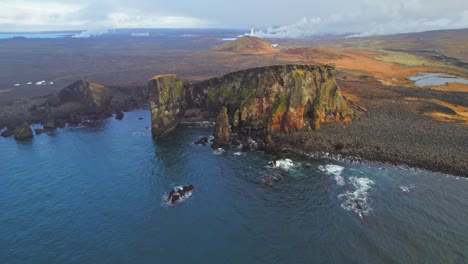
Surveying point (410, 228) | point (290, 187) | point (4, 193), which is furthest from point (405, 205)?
point (4, 193)

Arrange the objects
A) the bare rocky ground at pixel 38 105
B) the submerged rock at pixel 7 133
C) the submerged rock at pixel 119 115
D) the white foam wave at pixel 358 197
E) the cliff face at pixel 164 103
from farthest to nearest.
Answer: the submerged rock at pixel 119 115, the bare rocky ground at pixel 38 105, the submerged rock at pixel 7 133, the cliff face at pixel 164 103, the white foam wave at pixel 358 197

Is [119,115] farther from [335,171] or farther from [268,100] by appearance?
[335,171]

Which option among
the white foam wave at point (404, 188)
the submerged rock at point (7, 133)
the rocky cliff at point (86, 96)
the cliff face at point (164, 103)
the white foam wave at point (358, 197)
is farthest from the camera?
the rocky cliff at point (86, 96)

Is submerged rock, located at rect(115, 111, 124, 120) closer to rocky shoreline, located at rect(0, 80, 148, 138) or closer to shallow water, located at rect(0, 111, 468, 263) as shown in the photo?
rocky shoreline, located at rect(0, 80, 148, 138)

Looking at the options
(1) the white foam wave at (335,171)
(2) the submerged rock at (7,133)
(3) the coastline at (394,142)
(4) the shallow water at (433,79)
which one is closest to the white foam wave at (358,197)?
(1) the white foam wave at (335,171)

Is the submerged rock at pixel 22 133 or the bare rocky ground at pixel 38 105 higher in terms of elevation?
the bare rocky ground at pixel 38 105

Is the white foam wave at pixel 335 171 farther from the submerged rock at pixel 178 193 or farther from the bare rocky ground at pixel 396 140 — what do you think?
the submerged rock at pixel 178 193

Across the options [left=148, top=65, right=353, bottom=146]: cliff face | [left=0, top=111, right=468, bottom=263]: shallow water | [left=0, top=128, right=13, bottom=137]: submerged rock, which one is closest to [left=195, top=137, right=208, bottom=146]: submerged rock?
[left=0, top=111, right=468, bottom=263]: shallow water

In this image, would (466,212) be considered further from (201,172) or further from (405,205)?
(201,172)
